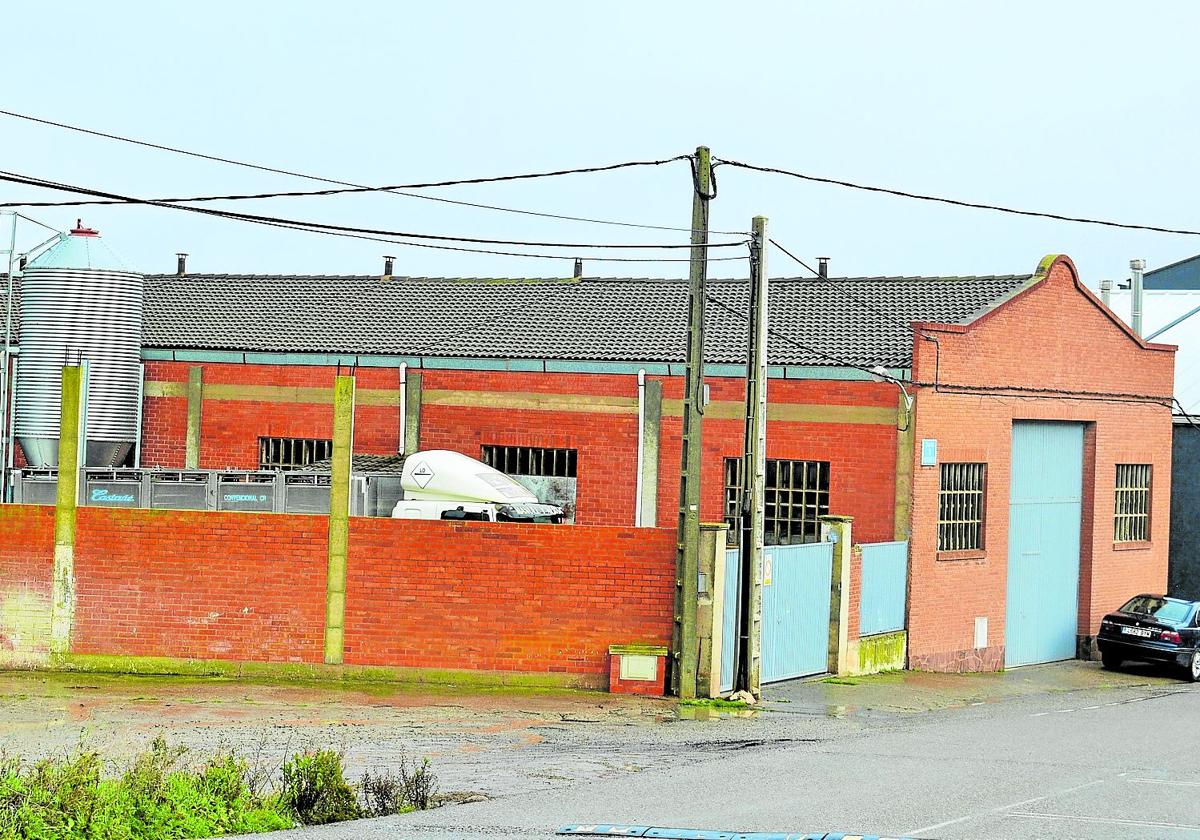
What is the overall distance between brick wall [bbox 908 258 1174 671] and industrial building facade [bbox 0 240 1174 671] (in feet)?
0.17

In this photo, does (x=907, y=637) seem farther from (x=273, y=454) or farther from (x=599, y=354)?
(x=273, y=454)

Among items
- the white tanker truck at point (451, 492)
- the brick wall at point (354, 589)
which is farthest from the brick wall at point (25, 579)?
the white tanker truck at point (451, 492)

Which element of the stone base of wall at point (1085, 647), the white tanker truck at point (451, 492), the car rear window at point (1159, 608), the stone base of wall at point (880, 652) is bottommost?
the stone base of wall at point (1085, 647)

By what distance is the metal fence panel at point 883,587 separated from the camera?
24484 mm

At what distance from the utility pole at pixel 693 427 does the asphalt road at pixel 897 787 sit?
55.9 inches

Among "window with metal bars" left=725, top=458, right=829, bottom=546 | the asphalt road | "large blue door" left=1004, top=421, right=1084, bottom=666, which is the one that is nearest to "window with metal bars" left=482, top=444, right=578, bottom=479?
"window with metal bars" left=725, top=458, right=829, bottom=546

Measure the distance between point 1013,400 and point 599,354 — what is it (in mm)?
7894

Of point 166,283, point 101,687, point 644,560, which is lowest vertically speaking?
point 101,687

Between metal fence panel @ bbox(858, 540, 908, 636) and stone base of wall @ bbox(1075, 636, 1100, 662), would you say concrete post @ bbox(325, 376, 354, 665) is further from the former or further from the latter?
stone base of wall @ bbox(1075, 636, 1100, 662)

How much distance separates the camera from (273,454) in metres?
31.5

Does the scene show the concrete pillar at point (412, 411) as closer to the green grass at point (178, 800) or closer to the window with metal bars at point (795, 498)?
the window with metal bars at point (795, 498)

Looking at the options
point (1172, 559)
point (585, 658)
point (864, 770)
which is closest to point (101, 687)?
point (585, 658)

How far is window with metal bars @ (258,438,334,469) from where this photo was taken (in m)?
31.1

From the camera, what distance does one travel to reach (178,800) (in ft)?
37.9
